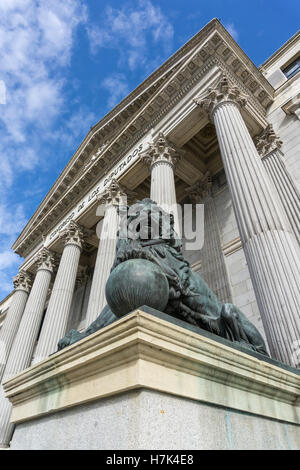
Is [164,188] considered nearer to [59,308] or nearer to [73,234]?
[59,308]

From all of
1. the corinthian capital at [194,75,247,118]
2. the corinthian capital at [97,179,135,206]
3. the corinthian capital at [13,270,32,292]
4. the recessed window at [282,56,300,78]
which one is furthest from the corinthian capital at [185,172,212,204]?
the corinthian capital at [13,270,32,292]

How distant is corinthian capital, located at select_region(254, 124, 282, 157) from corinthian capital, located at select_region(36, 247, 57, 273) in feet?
48.1

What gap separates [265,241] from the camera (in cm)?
685

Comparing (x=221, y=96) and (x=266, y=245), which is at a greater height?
(x=221, y=96)

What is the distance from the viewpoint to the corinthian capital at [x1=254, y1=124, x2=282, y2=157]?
1178cm

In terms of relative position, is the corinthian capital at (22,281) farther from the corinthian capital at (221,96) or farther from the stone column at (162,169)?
the corinthian capital at (221,96)

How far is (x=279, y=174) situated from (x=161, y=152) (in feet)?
16.4

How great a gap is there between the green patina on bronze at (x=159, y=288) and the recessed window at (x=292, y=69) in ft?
50.7

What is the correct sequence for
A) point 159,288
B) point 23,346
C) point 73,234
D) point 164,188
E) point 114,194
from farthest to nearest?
point 73,234
point 23,346
point 114,194
point 164,188
point 159,288

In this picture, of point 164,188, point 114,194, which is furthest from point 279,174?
point 114,194

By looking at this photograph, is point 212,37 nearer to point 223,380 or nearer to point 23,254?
point 223,380

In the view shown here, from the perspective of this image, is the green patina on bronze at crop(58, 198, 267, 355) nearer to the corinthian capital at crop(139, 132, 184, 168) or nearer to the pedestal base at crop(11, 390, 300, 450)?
the pedestal base at crop(11, 390, 300, 450)
